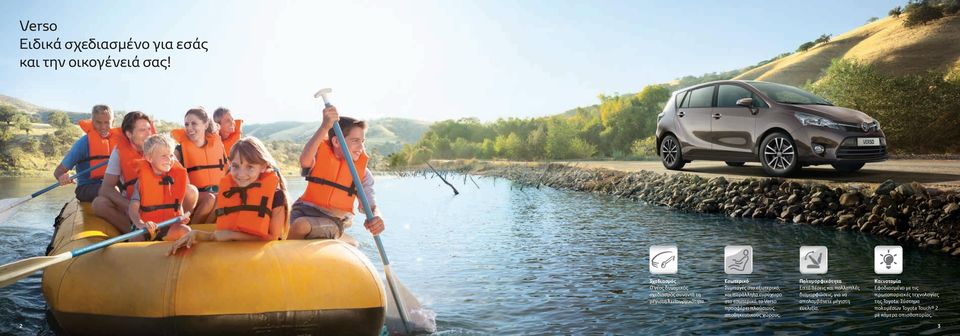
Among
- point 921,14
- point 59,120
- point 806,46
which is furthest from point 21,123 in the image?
point 806,46

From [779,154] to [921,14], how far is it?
71.6m

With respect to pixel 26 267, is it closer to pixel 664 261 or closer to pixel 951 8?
pixel 664 261

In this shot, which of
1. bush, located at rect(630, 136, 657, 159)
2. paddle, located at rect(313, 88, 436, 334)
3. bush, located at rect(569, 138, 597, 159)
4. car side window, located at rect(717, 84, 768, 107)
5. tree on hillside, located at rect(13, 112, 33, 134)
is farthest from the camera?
tree on hillside, located at rect(13, 112, 33, 134)

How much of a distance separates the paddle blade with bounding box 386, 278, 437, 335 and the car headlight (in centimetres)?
831

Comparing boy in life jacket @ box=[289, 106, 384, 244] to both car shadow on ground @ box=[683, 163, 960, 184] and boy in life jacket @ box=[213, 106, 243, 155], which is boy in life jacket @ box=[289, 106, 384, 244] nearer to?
boy in life jacket @ box=[213, 106, 243, 155]

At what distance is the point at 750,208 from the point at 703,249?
4.99m

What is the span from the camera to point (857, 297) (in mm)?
8289

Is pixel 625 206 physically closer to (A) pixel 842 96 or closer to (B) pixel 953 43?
(A) pixel 842 96

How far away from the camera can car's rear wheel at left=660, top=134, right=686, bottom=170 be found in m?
15.4

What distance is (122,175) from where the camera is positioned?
761 centimetres

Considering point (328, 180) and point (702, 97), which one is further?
point (702, 97)

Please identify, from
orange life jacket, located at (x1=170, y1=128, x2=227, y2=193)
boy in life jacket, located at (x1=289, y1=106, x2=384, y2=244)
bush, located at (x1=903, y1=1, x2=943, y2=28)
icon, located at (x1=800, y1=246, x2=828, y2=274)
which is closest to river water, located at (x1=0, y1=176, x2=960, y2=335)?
icon, located at (x1=800, y1=246, x2=828, y2=274)

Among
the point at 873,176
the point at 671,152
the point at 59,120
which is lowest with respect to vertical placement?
the point at 873,176

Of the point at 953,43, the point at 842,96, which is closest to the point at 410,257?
the point at 842,96
